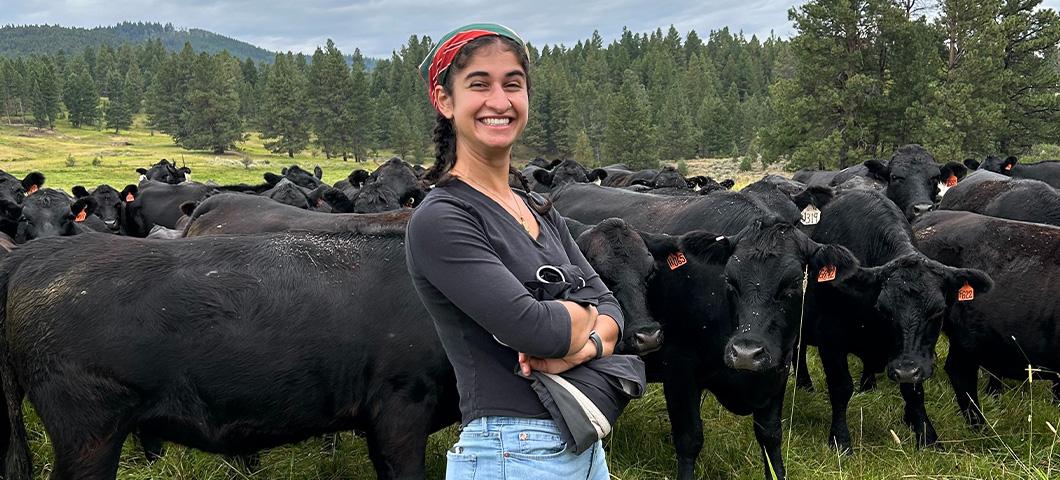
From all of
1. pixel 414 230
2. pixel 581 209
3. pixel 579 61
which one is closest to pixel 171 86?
pixel 579 61

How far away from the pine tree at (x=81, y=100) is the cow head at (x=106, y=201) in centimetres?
9316

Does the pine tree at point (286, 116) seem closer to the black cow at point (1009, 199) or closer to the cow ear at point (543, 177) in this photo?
the cow ear at point (543, 177)

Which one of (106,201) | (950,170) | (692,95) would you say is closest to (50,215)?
(106,201)

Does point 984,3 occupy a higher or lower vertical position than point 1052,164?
higher

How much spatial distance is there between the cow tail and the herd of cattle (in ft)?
0.04

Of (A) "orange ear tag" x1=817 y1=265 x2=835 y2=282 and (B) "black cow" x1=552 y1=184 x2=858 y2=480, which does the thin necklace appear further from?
(A) "orange ear tag" x1=817 y1=265 x2=835 y2=282

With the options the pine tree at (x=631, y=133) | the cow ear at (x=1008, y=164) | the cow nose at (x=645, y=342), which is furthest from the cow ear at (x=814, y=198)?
the pine tree at (x=631, y=133)

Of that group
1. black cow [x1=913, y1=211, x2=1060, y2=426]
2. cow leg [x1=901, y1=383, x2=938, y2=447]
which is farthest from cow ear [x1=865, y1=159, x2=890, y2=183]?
cow leg [x1=901, y1=383, x2=938, y2=447]

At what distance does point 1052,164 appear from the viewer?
14867mm

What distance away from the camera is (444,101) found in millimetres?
2119

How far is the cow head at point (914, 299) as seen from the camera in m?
5.09

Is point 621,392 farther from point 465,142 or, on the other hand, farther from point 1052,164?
point 1052,164

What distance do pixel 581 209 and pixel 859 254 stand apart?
322cm

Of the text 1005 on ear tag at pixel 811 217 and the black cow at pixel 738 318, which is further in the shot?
the text 1005 on ear tag at pixel 811 217
